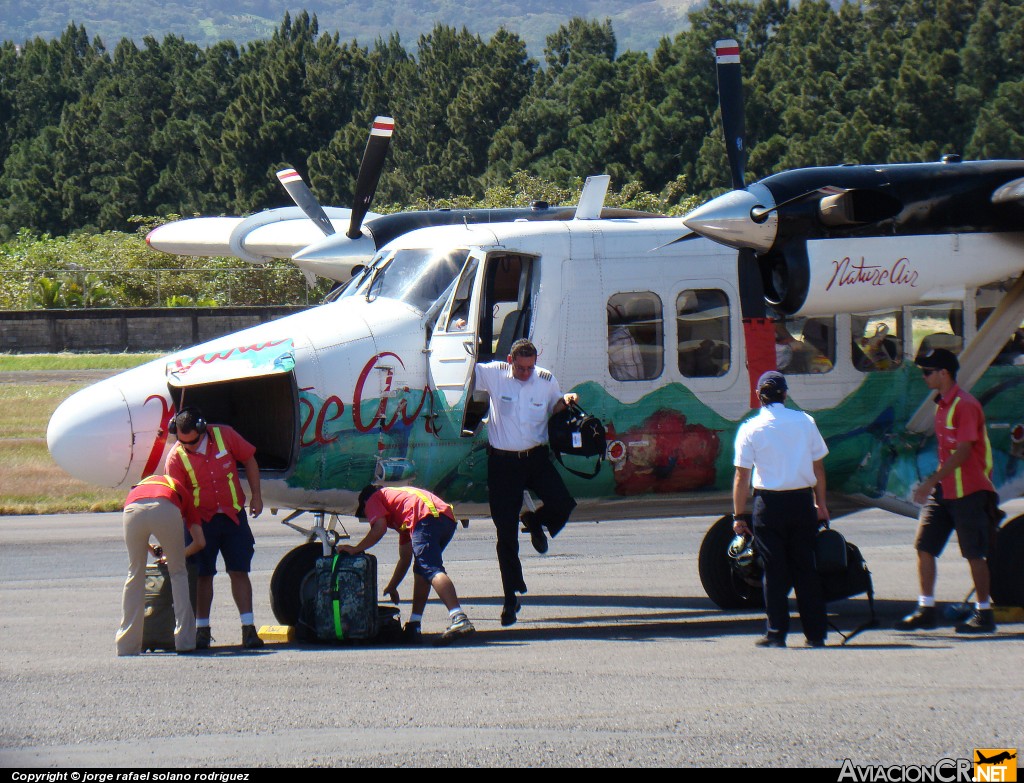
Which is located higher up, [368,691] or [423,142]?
[423,142]

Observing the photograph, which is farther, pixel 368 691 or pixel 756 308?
pixel 756 308

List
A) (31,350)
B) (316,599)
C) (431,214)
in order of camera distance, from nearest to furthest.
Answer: (316,599) → (431,214) → (31,350)

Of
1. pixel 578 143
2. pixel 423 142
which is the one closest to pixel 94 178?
pixel 423 142

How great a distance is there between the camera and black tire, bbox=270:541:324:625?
371 inches

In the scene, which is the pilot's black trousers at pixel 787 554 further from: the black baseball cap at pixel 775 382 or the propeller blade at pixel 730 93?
the propeller blade at pixel 730 93

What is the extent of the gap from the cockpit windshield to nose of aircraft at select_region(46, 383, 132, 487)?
2.27m

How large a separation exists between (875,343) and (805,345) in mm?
625

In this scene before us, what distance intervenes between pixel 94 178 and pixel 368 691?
2930 inches

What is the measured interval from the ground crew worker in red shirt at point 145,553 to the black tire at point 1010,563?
6.05 metres

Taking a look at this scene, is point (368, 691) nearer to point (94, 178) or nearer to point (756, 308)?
A: point (756, 308)

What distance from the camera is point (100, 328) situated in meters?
39.3

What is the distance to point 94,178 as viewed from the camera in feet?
249

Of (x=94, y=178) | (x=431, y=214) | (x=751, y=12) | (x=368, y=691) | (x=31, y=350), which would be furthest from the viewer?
(x=94, y=178)

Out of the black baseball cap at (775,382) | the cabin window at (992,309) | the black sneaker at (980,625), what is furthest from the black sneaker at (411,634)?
the cabin window at (992,309)
